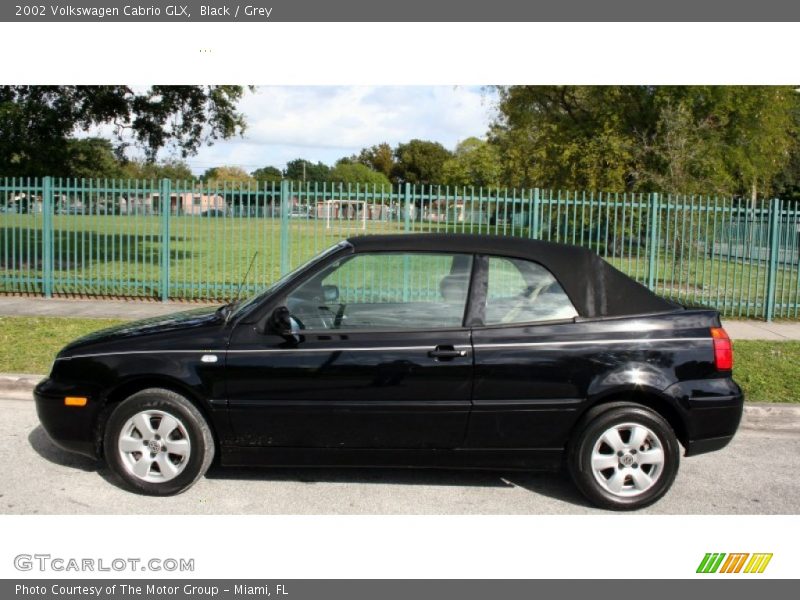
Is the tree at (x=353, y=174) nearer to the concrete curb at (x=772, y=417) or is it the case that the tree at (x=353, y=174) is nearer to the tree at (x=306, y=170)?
the tree at (x=306, y=170)

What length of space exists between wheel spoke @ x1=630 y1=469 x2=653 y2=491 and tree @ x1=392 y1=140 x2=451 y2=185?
96533mm

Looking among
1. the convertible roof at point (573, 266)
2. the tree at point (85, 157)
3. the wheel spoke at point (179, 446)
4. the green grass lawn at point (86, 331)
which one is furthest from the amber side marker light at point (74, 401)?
the tree at point (85, 157)

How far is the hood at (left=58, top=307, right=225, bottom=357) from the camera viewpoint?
478 cm

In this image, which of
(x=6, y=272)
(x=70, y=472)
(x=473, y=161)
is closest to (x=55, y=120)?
(x=6, y=272)

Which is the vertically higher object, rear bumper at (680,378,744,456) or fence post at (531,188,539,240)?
fence post at (531,188,539,240)

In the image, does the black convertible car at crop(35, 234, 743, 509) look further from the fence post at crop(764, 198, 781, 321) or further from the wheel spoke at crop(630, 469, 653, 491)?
the fence post at crop(764, 198, 781, 321)

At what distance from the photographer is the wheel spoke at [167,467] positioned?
473 centimetres

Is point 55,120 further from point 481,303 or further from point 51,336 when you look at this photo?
point 481,303

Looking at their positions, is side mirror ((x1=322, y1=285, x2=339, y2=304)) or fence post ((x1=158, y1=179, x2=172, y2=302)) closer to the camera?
side mirror ((x1=322, y1=285, x2=339, y2=304))

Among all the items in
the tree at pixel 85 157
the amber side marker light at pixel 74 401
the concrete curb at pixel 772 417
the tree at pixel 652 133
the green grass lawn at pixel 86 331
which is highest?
the tree at pixel 652 133

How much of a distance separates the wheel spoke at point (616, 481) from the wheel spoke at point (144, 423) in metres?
2.87

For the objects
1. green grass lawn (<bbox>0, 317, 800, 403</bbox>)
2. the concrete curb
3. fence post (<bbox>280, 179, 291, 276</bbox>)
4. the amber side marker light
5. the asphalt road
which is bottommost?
the asphalt road

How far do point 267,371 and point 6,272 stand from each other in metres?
11.0

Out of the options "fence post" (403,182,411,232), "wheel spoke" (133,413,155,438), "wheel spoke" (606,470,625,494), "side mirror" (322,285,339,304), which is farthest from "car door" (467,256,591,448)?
"fence post" (403,182,411,232)
